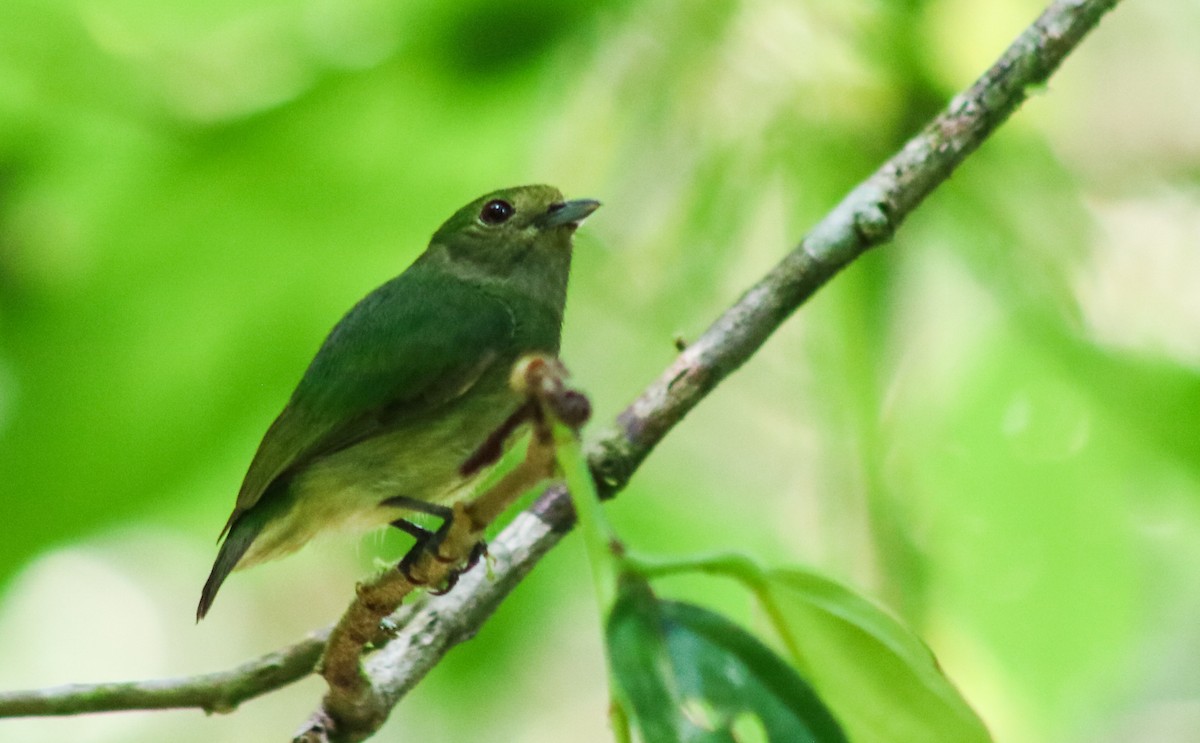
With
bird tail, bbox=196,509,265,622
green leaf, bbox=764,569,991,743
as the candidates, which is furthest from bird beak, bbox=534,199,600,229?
green leaf, bbox=764,569,991,743

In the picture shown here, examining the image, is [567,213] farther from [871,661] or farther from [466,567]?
[871,661]

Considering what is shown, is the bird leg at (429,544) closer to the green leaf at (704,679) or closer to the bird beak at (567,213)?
the green leaf at (704,679)

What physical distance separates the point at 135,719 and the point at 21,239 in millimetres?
1300

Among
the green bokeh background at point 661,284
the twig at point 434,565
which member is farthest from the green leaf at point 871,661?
the green bokeh background at point 661,284

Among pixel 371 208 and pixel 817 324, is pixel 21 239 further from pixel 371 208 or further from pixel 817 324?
pixel 817 324

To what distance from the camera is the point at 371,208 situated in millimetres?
2961

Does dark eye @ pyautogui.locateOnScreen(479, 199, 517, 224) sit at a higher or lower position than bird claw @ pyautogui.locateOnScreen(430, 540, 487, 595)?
higher

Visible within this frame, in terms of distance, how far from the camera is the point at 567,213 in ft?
9.54

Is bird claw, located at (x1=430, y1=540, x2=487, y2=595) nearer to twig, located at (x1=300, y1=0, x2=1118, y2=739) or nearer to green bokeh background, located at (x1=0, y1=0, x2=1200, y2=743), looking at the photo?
twig, located at (x1=300, y1=0, x2=1118, y2=739)

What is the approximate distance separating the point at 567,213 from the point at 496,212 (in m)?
0.17

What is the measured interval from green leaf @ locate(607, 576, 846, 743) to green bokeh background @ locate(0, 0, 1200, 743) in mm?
1715

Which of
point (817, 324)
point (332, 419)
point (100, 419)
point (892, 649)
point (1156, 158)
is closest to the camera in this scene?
point (892, 649)

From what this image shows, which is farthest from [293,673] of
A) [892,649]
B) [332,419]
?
[892,649]

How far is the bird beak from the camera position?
2885 millimetres
